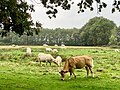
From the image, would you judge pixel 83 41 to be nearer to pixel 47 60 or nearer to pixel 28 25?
pixel 47 60

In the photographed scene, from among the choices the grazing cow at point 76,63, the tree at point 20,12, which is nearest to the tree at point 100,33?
the grazing cow at point 76,63

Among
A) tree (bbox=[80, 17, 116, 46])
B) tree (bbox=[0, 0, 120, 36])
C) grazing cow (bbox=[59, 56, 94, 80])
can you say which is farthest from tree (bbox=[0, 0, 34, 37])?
tree (bbox=[80, 17, 116, 46])

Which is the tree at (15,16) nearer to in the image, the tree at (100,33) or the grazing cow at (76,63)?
the grazing cow at (76,63)

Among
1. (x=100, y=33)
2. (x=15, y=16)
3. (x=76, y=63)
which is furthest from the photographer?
(x=100, y=33)

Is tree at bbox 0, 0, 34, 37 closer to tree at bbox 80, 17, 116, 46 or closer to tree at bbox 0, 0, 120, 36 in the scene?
tree at bbox 0, 0, 120, 36

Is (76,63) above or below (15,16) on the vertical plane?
below

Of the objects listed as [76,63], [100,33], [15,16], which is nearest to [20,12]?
[15,16]

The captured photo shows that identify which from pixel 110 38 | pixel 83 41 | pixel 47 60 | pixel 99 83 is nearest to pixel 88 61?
pixel 99 83

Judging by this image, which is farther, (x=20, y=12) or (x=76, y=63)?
(x=76, y=63)

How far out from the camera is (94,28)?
168 meters

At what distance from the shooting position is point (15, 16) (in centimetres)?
1891

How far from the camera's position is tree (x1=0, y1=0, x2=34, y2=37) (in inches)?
710

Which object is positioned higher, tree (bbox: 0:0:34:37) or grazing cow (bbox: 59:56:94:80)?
tree (bbox: 0:0:34:37)

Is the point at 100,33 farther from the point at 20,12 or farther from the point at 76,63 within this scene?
the point at 20,12
